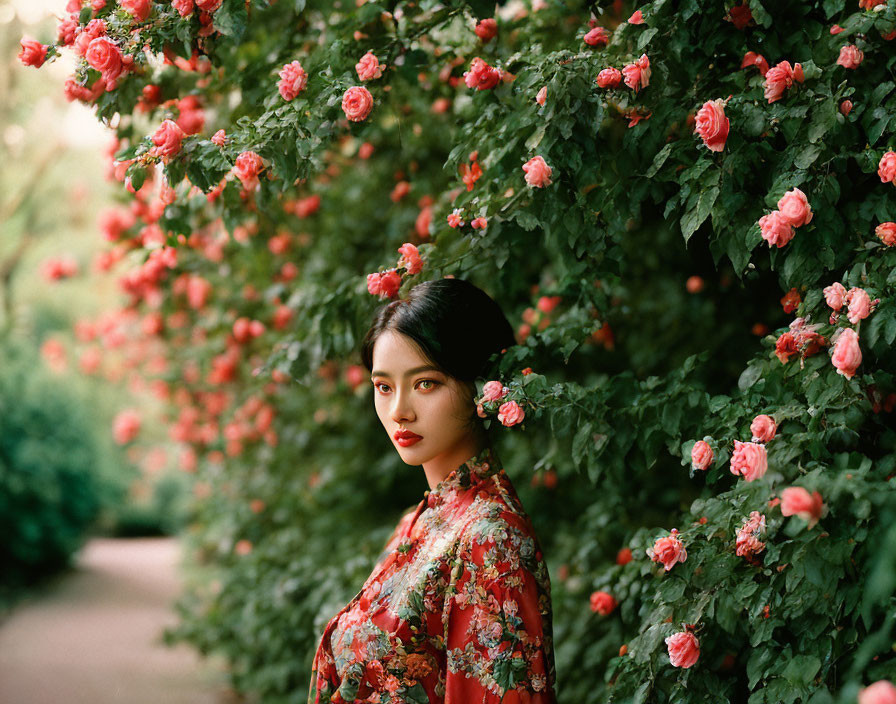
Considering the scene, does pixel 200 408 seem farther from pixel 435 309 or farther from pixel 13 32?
pixel 13 32

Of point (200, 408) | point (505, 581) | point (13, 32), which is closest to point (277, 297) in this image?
point (200, 408)

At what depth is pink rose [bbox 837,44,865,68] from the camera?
1564 mm

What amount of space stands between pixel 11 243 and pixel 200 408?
15.8 ft

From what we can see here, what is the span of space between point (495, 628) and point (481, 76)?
1194 millimetres

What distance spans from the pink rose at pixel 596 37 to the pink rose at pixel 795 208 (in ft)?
1.93

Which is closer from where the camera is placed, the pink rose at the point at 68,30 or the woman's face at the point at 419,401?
the woman's face at the point at 419,401

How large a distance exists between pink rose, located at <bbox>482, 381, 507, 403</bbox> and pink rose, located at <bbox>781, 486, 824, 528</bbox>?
0.65 meters

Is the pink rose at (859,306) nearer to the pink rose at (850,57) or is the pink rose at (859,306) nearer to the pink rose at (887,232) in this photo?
the pink rose at (887,232)

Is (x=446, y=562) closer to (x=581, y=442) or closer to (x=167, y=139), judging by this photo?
(x=581, y=442)

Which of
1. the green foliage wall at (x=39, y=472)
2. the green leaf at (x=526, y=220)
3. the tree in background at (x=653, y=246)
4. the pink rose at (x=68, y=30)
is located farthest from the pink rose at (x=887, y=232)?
the green foliage wall at (x=39, y=472)

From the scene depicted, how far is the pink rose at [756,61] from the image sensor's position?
170 cm

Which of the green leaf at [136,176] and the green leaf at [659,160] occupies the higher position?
the green leaf at [136,176]

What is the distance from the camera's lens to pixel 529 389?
5.83 ft

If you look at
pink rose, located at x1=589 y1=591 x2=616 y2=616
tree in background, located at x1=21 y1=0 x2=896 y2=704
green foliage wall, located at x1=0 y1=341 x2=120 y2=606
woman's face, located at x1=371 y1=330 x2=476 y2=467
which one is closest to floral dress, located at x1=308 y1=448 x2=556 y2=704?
woman's face, located at x1=371 y1=330 x2=476 y2=467
